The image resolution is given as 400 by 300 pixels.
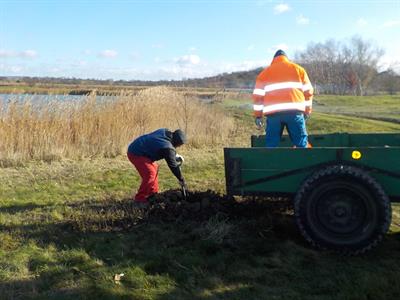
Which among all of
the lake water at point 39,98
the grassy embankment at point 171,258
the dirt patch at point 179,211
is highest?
the lake water at point 39,98

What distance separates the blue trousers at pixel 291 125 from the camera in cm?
612

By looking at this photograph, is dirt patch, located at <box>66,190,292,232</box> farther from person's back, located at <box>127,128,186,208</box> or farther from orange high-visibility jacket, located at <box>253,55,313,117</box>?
orange high-visibility jacket, located at <box>253,55,313,117</box>

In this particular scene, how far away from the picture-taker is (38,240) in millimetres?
5254

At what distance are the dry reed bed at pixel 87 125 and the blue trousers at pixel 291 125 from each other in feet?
19.0

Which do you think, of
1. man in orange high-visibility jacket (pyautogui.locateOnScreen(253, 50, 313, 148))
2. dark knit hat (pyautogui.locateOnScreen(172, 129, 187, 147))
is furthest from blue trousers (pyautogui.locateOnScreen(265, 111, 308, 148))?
dark knit hat (pyautogui.locateOnScreen(172, 129, 187, 147))

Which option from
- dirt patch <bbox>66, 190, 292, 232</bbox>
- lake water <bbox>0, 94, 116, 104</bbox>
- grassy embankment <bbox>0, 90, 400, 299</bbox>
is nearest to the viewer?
grassy embankment <bbox>0, 90, 400, 299</bbox>

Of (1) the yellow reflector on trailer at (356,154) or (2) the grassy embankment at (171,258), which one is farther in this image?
(1) the yellow reflector on trailer at (356,154)

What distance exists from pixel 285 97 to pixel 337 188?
175cm

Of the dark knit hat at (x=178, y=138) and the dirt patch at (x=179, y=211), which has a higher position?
the dark knit hat at (x=178, y=138)

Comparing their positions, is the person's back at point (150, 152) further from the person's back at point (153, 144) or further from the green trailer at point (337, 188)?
the green trailer at point (337, 188)

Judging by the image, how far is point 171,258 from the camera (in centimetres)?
470

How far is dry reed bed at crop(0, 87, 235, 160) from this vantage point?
10.4m

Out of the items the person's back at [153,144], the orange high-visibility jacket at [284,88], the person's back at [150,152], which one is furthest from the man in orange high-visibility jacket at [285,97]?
the person's back at [153,144]

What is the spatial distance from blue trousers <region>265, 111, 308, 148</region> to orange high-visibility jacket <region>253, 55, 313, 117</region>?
0.07 m
